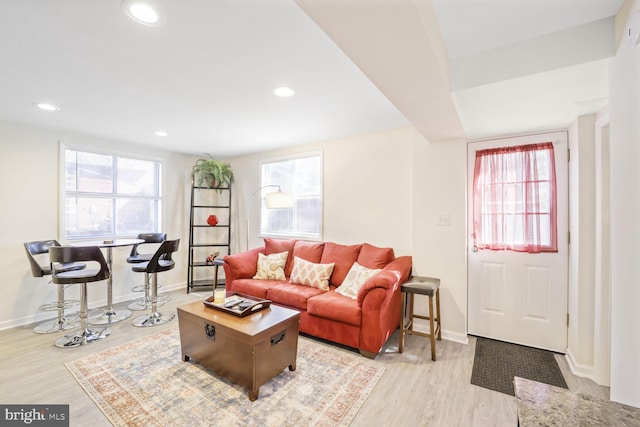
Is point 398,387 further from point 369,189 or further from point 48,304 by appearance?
point 48,304

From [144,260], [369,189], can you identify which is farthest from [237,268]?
[369,189]

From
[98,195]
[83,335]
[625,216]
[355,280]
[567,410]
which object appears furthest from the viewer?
[98,195]

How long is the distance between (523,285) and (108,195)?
543 centimetres

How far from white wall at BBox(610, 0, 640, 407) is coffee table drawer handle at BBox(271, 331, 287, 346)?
1911 mm

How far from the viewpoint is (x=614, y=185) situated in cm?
143

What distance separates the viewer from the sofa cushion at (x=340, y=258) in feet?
11.0

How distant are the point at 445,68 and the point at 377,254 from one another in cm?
201

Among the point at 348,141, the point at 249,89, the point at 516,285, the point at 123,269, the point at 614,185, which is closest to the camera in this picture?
the point at 614,185

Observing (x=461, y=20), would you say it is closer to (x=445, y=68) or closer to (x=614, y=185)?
(x=445, y=68)

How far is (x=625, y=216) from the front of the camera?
4.37ft

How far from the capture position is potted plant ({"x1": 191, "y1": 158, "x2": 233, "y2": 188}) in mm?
4688

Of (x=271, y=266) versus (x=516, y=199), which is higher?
(x=516, y=199)

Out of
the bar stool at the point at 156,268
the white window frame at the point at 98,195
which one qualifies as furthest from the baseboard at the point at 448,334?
the white window frame at the point at 98,195

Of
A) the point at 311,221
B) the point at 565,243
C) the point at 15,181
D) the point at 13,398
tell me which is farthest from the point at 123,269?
the point at 565,243
